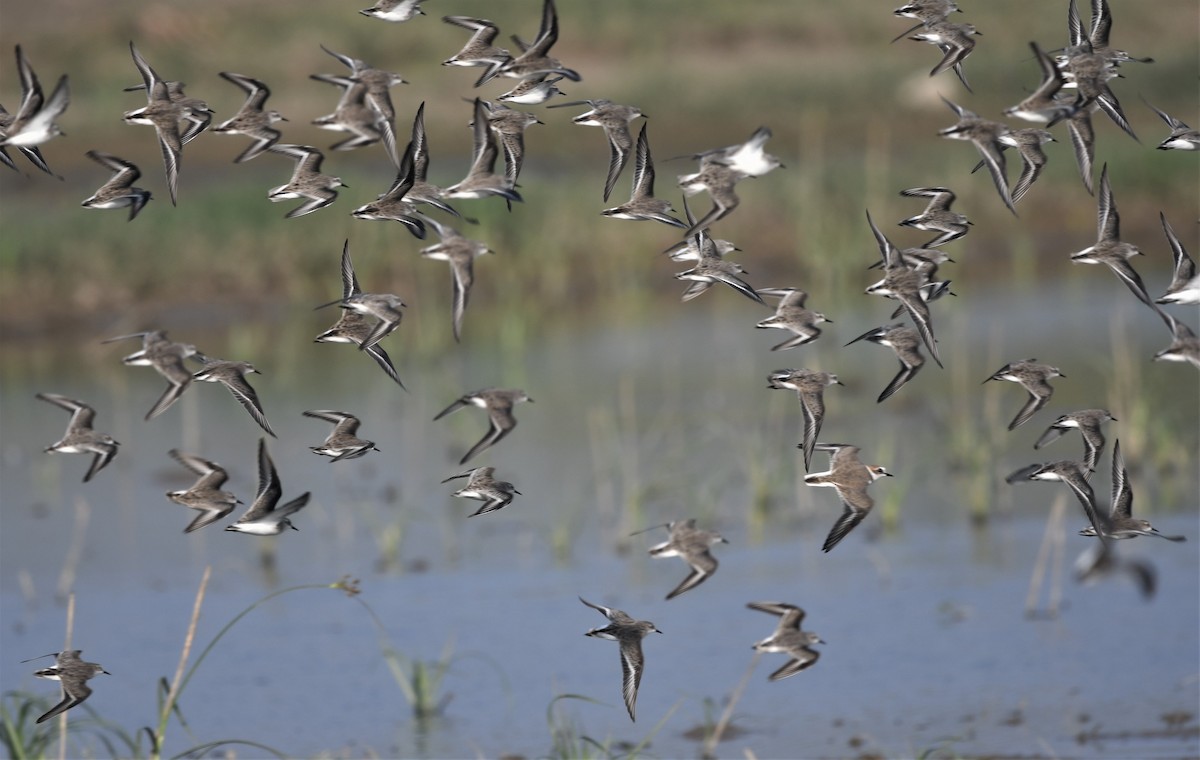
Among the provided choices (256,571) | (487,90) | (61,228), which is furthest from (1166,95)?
(256,571)

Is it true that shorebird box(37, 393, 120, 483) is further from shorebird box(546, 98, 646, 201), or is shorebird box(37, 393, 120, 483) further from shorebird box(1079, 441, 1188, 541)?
shorebird box(1079, 441, 1188, 541)

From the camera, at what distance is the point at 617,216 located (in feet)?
22.1

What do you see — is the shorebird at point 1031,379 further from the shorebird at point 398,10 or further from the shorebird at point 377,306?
the shorebird at point 398,10

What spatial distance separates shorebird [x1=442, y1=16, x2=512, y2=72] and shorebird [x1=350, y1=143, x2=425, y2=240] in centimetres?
73

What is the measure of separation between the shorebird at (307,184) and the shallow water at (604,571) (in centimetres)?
508

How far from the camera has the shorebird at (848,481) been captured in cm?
606

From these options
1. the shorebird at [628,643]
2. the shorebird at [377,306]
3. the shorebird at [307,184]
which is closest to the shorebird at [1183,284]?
the shorebird at [628,643]

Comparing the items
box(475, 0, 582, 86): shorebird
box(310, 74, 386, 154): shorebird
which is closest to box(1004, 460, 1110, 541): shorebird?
box(475, 0, 582, 86): shorebird

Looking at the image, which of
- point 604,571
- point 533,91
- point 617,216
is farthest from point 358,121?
point 604,571

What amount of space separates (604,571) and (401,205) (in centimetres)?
869

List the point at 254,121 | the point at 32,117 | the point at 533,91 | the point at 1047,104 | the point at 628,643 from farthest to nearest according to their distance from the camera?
the point at 254,121
the point at 533,91
the point at 628,643
the point at 1047,104
the point at 32,117

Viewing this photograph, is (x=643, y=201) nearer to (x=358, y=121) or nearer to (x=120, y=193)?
(x=358, y=121)

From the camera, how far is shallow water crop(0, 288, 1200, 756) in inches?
465

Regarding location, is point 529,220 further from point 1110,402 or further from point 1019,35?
point 1019,35
